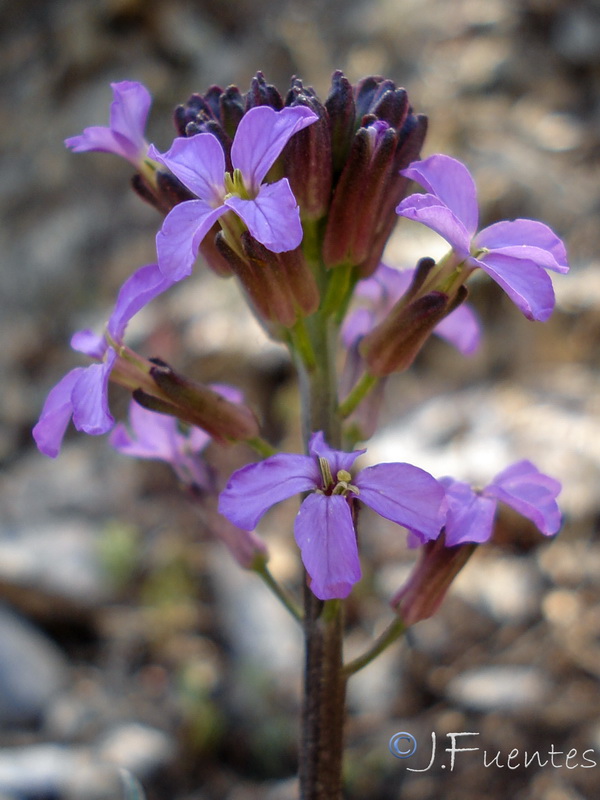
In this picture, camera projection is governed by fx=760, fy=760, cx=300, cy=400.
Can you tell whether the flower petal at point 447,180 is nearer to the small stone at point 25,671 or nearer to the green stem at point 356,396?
the green stem at point 356,396

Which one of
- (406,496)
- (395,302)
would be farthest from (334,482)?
(395,302)

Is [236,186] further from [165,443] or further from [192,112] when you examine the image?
[165,443]

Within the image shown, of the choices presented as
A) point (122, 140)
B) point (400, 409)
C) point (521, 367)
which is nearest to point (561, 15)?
point (521, 367)

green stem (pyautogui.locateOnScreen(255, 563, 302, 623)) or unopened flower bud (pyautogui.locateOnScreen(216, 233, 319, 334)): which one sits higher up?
unopened flower bud (pyautogui.locateOnScreen(216, 233, 319, 334))

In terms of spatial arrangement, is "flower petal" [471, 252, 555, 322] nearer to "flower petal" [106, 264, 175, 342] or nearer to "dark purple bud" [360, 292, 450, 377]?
"dark purple bud" [360, 292, 450, 377]

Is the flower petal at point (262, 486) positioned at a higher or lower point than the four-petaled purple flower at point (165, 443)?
lower

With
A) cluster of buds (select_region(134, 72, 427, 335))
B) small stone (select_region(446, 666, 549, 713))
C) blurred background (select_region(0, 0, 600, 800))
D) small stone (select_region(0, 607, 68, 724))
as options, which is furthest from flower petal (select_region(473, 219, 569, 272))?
small stone (select_region(0, 607, 68, 724))

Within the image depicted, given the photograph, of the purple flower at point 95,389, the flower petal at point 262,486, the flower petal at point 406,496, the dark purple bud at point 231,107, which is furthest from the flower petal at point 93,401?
the dark purple bud at point 231,107
